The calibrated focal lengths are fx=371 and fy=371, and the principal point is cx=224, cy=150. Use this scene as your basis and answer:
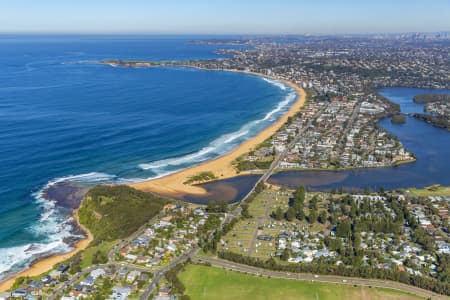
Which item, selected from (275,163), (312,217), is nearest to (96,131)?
(275,163)

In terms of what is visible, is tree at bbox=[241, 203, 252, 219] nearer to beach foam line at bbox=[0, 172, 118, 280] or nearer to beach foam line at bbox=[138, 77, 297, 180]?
beach foam line at bbox=[138, 77, 297, 180]

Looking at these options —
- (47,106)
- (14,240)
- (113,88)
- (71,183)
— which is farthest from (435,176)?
(113,88)

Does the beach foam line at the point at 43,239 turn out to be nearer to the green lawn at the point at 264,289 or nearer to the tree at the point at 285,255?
the green lawn at the point at 264,289

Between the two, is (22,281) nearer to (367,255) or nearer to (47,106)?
(367,255)

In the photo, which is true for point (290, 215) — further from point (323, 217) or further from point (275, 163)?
point (275, 163)

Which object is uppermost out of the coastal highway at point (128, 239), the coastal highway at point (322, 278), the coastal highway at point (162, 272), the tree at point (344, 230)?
the tree at point (344, 230)

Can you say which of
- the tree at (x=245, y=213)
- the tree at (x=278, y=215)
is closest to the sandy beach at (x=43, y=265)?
the tree at (x=245, y=213)

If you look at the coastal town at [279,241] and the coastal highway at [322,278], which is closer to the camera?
the coastal highway at [322,278]
